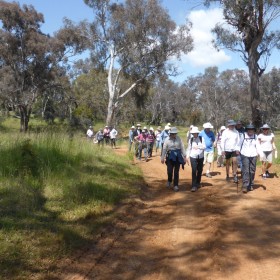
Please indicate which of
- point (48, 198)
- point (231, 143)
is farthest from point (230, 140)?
point (48, 198)

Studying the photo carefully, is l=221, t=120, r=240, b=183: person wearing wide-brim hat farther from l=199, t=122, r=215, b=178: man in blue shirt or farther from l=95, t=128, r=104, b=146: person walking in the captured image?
l=95, t=128, r=104, b=146: person walking

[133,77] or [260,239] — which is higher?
[133,77]

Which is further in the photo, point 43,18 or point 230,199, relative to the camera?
point 43,18

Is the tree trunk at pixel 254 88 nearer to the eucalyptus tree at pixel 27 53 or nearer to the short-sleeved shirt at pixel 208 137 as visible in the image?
the short-sleeved shirt at pixel 208 137

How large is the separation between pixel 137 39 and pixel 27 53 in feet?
32.0

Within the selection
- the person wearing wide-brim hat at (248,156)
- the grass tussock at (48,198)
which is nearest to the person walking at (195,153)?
the person wearing wide-brim hat at (248,156)

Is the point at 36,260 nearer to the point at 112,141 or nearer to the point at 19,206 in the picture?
the point at 19,206

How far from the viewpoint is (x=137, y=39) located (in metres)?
30.2

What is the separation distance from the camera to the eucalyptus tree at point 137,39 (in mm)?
29922

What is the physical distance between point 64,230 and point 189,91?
239 feet

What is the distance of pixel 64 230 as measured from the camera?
19.6ft

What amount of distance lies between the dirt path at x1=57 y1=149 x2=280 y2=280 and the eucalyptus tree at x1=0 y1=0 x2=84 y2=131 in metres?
25.2

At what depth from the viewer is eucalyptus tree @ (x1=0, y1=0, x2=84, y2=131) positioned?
104 ft

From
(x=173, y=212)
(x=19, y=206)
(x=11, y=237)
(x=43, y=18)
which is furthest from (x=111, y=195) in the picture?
(x=43, y=18)
